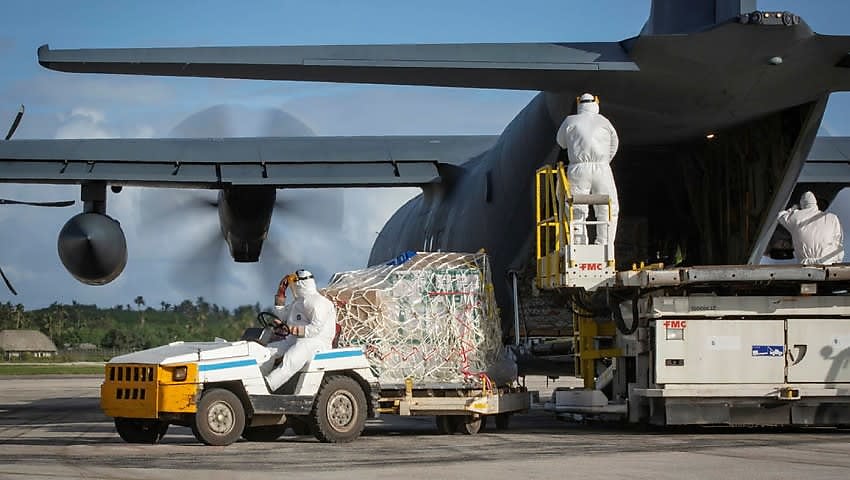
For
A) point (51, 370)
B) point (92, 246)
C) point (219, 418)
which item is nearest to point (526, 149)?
point (219, 418)

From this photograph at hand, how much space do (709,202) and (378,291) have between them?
5054 millimetres

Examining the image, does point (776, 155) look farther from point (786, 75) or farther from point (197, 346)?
point (197, 346)

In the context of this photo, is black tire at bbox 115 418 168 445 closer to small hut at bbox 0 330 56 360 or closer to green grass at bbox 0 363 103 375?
green grass at bbox 0 363 103 375

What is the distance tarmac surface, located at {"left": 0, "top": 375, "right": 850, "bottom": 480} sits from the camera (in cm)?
900

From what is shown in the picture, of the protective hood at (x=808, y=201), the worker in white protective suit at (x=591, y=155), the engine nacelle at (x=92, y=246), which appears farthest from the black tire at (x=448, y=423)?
the engine nacelle at (x=92, y=246)

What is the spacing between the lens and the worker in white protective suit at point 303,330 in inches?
482

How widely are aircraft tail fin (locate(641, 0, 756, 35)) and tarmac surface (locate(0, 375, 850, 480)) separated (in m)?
4.16

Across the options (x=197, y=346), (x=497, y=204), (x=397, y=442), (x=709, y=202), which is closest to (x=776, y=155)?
(x=709, y=202)

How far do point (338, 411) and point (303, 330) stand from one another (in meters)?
0.89

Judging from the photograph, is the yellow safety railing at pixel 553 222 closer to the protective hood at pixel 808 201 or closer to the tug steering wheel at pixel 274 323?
the tug steering wheel at pixel 274 323

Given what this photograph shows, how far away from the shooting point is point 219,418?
38.5 feet

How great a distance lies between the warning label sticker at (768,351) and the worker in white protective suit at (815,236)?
2.42 meters

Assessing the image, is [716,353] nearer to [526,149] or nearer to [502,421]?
[502,421]

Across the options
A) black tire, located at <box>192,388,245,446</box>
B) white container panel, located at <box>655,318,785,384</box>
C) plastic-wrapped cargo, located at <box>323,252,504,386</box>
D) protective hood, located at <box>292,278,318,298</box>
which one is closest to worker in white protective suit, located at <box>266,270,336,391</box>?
protective hood, located at <box>292,278,318,298</box>
